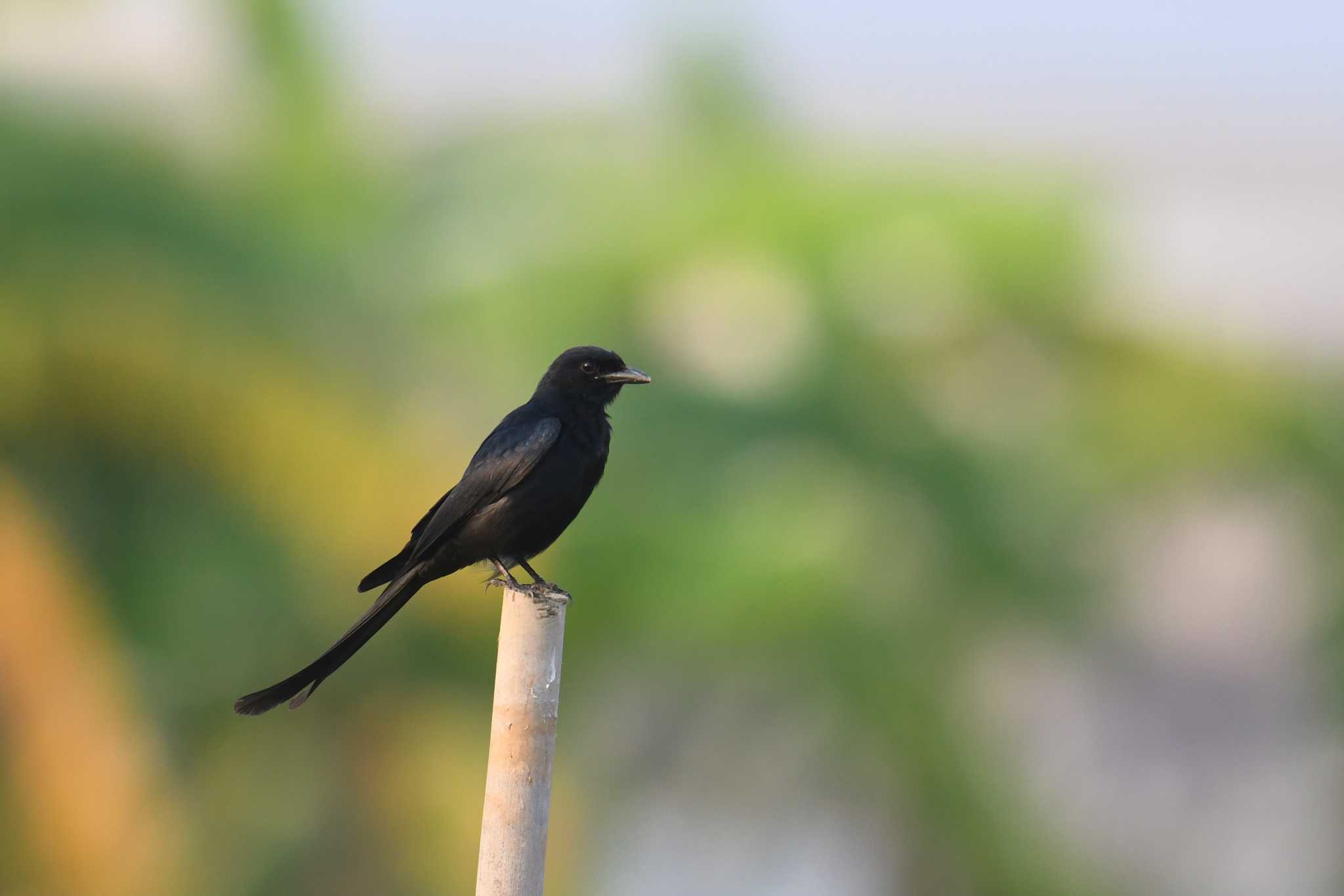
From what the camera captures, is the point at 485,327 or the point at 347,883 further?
the point at 485,327

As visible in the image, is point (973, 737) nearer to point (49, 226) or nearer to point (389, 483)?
point (389, 483)

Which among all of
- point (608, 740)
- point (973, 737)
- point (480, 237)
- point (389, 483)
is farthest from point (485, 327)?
point (973, 737)

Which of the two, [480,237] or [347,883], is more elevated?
[480,237]

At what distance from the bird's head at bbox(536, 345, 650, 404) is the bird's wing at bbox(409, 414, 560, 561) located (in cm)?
33

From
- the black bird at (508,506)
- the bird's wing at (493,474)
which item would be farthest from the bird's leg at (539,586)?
the bird's wing at (493,474)

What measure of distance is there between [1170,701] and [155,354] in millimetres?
9096

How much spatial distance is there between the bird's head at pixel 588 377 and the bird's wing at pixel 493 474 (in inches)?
12.9

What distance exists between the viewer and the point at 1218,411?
9695 millimetres

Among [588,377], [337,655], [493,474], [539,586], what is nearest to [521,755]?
[337,655]

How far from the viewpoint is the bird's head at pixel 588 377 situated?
4957 millimetres

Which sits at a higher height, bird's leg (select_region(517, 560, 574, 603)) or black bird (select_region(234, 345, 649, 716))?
black bird (select_region(234, 345, 649, 716))

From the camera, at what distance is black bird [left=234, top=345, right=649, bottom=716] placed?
452 cm

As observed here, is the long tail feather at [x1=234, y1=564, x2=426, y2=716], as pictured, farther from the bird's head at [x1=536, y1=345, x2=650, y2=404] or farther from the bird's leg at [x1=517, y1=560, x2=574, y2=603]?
the bird's head at [x1=536, y1=345, x2=650, y2=404]

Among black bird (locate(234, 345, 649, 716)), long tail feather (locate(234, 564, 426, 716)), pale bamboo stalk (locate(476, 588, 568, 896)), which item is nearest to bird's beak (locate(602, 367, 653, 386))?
black bird (locate(234, 345, 649, 716))
